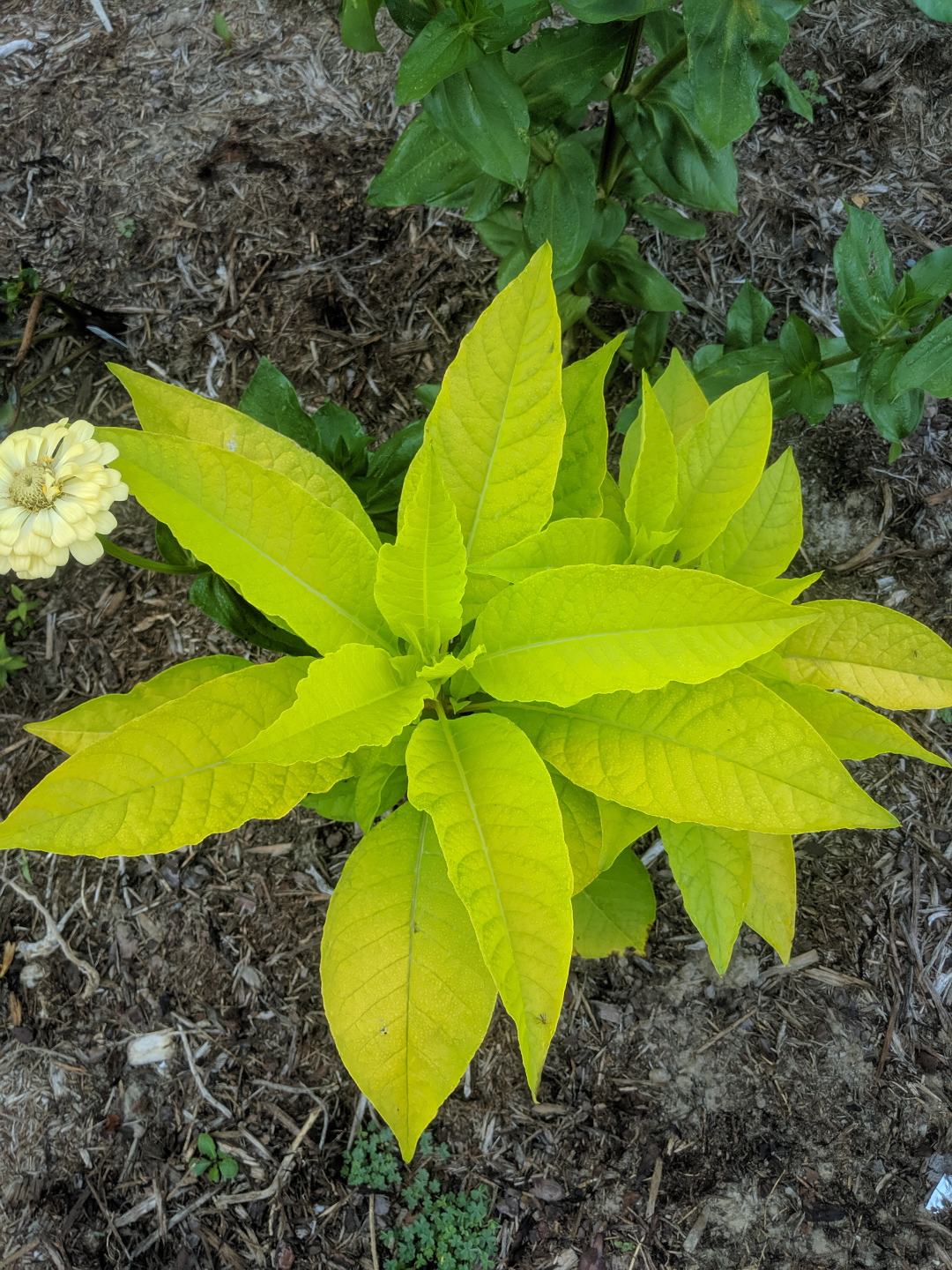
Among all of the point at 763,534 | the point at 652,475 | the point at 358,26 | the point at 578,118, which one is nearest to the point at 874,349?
the point at 763,534

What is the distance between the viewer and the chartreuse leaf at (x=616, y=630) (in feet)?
3.80

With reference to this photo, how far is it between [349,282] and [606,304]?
842 millimetres

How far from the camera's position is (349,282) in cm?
265

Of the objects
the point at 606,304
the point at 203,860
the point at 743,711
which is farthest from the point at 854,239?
the point at 203,860

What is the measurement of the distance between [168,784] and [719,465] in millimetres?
1171

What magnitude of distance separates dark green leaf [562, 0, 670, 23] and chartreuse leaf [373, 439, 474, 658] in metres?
0.86

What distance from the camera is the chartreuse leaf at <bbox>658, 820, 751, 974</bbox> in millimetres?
1584

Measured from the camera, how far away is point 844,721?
1.56 m

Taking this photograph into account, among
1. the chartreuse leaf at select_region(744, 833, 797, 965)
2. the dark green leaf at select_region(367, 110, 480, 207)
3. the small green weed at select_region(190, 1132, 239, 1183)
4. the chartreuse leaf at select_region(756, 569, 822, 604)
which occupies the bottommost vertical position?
the small green weed at select_region(190, 1132, 239, 1183)

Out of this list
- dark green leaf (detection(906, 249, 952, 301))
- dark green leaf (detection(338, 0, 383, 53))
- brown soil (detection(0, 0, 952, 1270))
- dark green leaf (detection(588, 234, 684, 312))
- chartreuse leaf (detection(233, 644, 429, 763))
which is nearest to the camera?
chartreuse leaf (detection(233, 644, 429, 763))

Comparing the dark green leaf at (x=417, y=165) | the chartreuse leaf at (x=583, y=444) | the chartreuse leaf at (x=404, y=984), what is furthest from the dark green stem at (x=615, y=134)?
the chartreuse leaf at (x=404, y=984)

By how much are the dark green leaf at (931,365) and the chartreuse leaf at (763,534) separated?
0.92ft

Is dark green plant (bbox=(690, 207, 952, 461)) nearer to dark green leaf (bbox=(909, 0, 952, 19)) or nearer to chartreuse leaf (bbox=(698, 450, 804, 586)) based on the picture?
chartreuse leaf (bbox=(698, 450, 804, 586))

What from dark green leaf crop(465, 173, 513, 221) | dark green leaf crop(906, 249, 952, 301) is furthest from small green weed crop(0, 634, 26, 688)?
dark green leaf crop(906, 249, 952, 301)
